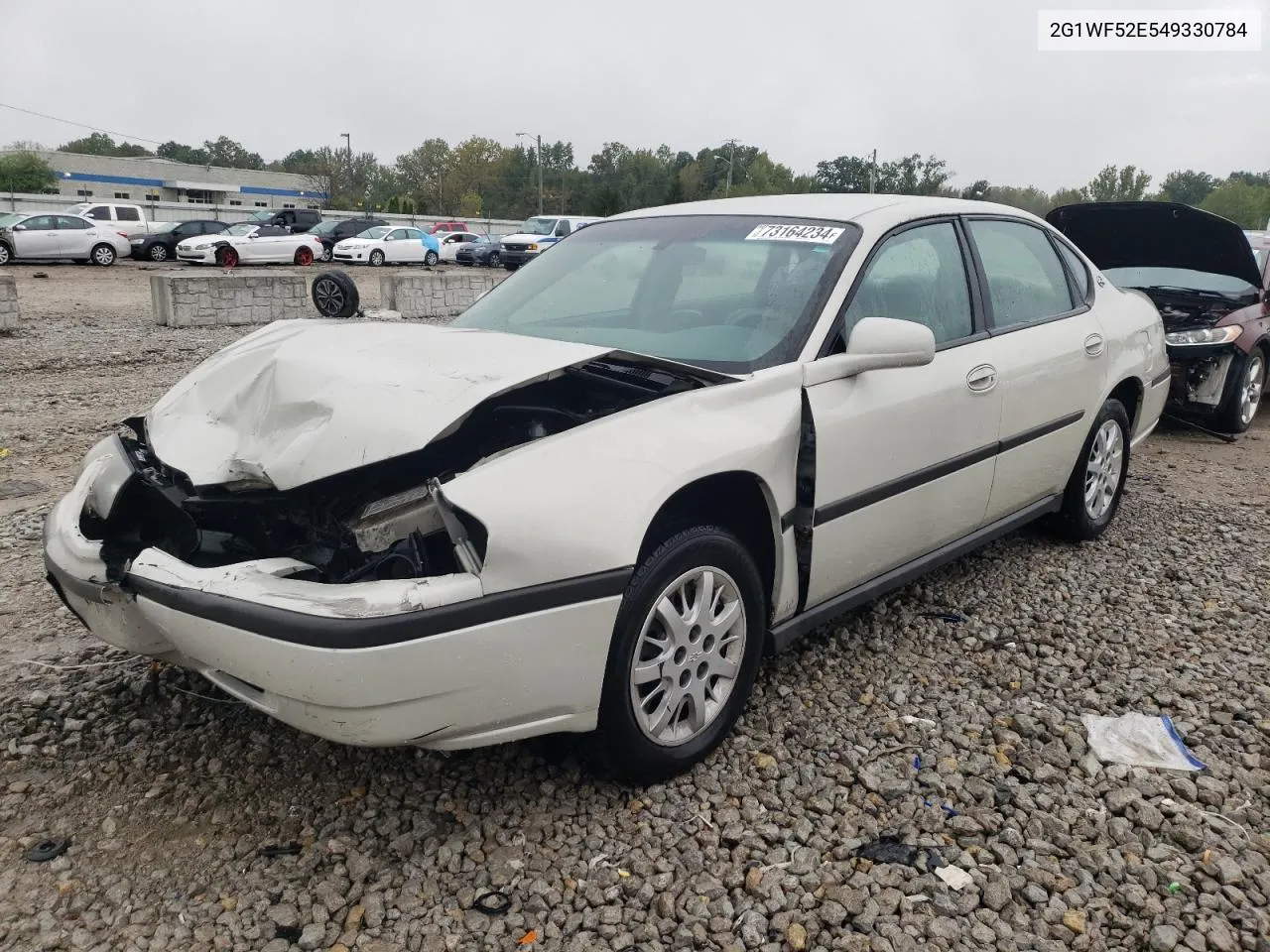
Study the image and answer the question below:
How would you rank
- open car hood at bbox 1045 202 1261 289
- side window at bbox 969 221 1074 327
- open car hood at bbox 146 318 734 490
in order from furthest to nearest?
open car hood at bbox 1045 202 1261 289, side window at bbox 969 221 1074 327, open car hood at bbox 146 318 734 490

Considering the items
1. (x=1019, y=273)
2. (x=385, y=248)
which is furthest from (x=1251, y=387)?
(x=385, y=248)

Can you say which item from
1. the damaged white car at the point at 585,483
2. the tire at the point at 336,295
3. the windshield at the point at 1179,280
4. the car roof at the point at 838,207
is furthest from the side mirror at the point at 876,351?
the tire at the point at 336,295

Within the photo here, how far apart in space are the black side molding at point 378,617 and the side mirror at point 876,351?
1.04 metres

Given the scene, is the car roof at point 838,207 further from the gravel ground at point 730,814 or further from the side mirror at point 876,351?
the gravel ground at point 730,814

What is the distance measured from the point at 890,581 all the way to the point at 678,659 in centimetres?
111

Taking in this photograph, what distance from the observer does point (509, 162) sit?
287 ft

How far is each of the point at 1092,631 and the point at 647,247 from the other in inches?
92.6

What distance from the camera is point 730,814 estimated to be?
266 centimetres

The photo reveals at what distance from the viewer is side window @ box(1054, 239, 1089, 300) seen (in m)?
4.64

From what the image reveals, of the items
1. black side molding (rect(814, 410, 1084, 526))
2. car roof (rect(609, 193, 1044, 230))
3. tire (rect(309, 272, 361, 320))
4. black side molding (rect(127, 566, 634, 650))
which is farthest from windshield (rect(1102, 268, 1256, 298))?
tire (rect(309, 272, 361, 320))

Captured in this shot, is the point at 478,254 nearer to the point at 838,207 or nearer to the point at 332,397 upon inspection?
the point at 838,207

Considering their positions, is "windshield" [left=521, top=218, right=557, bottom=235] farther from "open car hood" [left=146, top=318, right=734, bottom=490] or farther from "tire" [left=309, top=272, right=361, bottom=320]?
"open car hood" [left=146, top=318, right=734, bottom=490]

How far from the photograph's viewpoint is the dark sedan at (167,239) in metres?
27.6

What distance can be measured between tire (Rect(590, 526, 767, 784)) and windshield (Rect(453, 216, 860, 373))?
2.09ft
